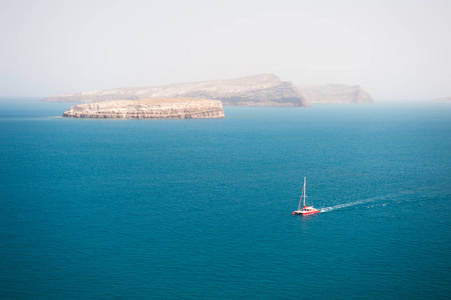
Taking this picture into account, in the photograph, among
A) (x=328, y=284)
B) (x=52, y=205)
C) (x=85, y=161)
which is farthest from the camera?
(x=85, y=161)

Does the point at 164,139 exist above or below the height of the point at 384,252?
above

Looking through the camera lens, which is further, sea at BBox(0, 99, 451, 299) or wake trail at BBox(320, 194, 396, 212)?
wake trail at BBox(320, 194, 396, 212)

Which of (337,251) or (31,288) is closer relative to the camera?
(31,288)

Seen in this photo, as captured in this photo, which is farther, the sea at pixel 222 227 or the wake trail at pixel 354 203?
the wake trail at pixel 354 203

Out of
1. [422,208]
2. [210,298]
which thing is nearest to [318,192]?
[422,208]

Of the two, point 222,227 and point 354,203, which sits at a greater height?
point 354,203

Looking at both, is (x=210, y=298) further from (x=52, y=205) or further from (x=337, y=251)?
(x=52, y=205)

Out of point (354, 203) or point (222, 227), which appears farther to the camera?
point (354, 203)

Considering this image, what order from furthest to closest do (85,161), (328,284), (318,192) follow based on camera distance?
(85,161)
(318,192)
(328,284)
